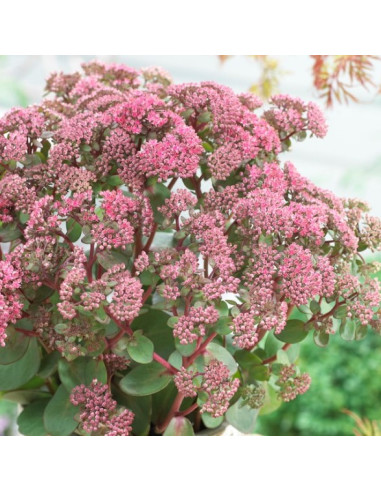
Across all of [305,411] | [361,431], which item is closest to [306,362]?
[305,411]

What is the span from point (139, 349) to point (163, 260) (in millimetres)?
86

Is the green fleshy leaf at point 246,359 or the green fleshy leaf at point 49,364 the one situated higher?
the green fleshy leaf at point 246,359

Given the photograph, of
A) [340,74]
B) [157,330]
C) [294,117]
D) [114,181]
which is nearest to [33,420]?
[157,330]

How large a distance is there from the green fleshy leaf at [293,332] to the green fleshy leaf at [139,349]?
145 millimetres

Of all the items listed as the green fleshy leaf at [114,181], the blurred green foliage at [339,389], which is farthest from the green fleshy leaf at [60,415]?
the blurred green foliage at [339,389]

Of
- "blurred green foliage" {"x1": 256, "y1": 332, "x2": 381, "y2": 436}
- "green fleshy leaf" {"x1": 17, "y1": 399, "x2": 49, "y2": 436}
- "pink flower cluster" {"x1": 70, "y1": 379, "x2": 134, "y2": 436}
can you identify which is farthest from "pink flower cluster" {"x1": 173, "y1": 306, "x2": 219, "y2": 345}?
"blurred green foliage" {"x1": 256, "y1": 332, "x2": 381, "y2": 436}

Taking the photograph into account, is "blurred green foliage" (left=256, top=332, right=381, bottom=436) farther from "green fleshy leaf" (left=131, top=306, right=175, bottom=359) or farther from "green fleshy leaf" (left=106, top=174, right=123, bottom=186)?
"green fleshy leaf" (left=106, top=174, right=123, bottom=186)

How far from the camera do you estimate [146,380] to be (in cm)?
59

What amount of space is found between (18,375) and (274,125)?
40cm

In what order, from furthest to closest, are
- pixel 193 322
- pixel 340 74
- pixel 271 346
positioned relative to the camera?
pixel 340 74
pixel 271 346
pixel 193 322

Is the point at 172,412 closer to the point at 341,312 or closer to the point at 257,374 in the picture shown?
the point at 257,374

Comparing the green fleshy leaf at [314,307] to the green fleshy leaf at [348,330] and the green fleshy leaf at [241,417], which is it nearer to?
the green fleshy leaf at [348,330]

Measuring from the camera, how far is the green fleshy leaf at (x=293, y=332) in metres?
0.62

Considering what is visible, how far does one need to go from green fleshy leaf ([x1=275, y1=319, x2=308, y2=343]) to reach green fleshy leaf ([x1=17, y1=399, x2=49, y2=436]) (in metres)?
0.28
